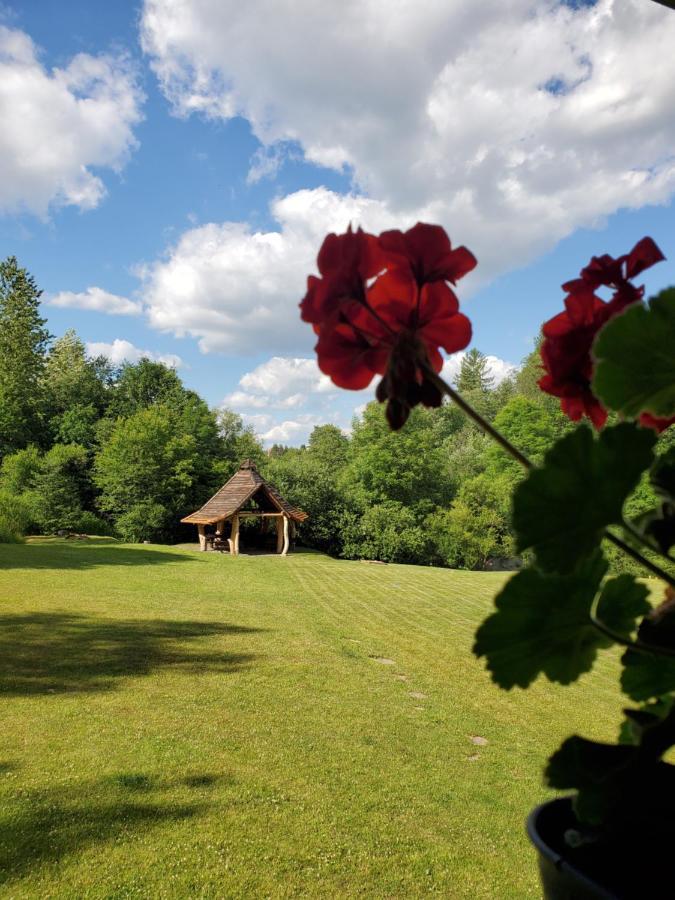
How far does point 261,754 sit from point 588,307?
16.1ft

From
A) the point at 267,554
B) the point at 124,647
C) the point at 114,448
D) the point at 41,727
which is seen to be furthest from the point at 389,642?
the point at 114,448

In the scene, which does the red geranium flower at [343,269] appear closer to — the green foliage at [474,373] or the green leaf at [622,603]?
the green leaf at [622,603]

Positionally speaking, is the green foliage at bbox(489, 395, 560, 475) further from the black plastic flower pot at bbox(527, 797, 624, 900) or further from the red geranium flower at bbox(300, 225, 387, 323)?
the red geranium flower at bbox(300, 225, 387, 323)

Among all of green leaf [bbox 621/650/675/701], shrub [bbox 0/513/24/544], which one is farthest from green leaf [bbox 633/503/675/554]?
shrub [bbox 0/513/24/544]

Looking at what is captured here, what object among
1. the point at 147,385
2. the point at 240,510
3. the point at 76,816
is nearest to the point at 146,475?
the point at 240,510

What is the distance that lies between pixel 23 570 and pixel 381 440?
1458 centimetres

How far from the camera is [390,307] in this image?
46cm

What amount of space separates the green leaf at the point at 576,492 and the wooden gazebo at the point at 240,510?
63.9 ft

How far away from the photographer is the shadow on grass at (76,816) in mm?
3184

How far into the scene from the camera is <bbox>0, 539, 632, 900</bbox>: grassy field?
3209 mm

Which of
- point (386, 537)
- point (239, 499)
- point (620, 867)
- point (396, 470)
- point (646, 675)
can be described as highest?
point (396, 470)

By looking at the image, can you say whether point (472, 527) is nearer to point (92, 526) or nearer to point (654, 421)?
point (92, 526)

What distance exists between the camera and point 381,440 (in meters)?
24.5

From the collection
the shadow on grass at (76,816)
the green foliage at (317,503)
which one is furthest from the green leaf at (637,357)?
the green foliage at (317,503)
